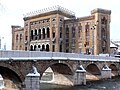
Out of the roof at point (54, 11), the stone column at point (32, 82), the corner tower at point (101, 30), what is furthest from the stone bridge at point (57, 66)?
the roof at point (54, 11)

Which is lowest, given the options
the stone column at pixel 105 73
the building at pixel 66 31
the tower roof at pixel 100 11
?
the stone column at pixel 105 73

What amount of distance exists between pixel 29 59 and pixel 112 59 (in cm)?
3038

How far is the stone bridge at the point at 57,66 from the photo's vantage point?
3191cm

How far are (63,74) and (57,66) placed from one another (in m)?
1.83

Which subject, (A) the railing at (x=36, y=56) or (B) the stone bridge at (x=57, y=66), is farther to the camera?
(B) the stone bridge at (x=57, y=66)

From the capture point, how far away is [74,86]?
139 feet

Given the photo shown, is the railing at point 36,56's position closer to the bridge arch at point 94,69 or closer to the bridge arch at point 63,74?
the bridge arch at point 63,74

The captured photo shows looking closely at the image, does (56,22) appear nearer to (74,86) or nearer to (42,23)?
(42,23)

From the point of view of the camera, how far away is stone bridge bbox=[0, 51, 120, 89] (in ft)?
105

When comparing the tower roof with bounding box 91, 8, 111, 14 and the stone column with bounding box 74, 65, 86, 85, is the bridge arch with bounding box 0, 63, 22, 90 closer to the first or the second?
the stone column with bounding box 74, 65, 86, 85

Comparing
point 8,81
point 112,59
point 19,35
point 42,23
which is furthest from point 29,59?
point 19,35

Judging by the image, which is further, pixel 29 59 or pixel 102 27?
pixel 102 27

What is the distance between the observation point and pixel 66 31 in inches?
3214

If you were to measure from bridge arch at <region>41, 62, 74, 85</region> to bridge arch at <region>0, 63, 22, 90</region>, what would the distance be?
10.00m
